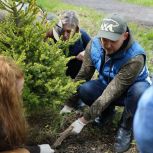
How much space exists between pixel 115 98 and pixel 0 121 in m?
1.76

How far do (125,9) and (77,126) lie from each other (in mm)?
7903

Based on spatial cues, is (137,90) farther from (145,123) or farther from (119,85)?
(145,123)

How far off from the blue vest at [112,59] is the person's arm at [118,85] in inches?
2.0

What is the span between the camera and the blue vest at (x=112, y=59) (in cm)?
382

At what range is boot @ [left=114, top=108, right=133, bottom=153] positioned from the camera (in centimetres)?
391

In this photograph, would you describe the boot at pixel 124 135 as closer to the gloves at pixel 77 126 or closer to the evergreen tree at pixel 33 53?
the gloves at pixel 77 126

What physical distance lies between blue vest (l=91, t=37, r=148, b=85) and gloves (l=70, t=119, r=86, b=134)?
0.50 meters

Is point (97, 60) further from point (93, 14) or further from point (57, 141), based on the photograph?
point (93, 14)

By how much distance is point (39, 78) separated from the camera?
3.50 meters

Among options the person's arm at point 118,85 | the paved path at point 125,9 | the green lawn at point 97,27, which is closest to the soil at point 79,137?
the person's arm at point 118,85

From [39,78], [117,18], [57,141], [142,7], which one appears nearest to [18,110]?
[39,78]

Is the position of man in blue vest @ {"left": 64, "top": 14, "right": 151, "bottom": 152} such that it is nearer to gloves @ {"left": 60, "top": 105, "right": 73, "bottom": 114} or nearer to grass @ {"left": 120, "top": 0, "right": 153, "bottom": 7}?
gloves @ {"left": 60, "top": 105, "right": 73, "bottom": 114}

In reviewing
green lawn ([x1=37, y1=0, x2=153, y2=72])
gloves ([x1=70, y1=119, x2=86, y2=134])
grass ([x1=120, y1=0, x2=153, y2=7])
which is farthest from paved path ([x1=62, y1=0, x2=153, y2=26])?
gloves ([x1=70, y1=119, x2=86, y2=134])

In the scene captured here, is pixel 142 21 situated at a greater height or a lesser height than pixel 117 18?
lesser
